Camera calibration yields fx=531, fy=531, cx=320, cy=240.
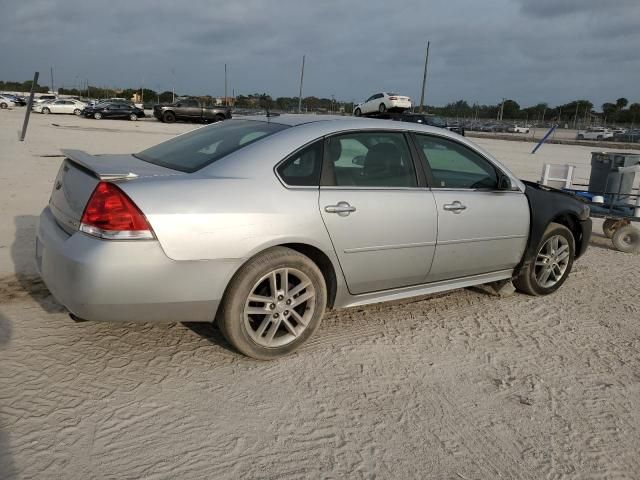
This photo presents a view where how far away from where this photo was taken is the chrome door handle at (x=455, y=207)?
3.95 metres

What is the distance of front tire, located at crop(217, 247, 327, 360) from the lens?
3.17m

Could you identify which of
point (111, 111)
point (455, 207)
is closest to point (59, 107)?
point (111, 111)

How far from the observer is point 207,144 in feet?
12.2

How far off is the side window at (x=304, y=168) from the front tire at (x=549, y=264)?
2.27 metres

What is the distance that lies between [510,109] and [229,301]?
116574 mm

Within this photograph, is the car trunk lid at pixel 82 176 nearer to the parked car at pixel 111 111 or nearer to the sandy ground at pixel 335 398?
the sandy ground at pixel 335 398

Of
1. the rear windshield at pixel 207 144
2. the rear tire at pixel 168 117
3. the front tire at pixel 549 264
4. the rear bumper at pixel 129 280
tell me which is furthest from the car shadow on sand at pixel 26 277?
the rear tire at pixel 168 117

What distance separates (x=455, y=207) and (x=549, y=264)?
148 cm

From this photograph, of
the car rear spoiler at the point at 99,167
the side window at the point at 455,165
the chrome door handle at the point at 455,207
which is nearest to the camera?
the car rear spoiler at the point at 99,167

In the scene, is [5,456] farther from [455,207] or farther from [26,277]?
[455,207]

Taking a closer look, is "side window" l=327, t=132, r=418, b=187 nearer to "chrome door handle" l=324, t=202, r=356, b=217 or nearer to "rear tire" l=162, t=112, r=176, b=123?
"chrome door handle" l=324, t=202, r=356, b=217

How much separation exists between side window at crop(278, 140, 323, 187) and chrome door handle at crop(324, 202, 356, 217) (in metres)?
0.18

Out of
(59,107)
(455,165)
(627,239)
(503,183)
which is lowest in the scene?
(627,239)

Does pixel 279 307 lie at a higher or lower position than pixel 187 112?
lower
